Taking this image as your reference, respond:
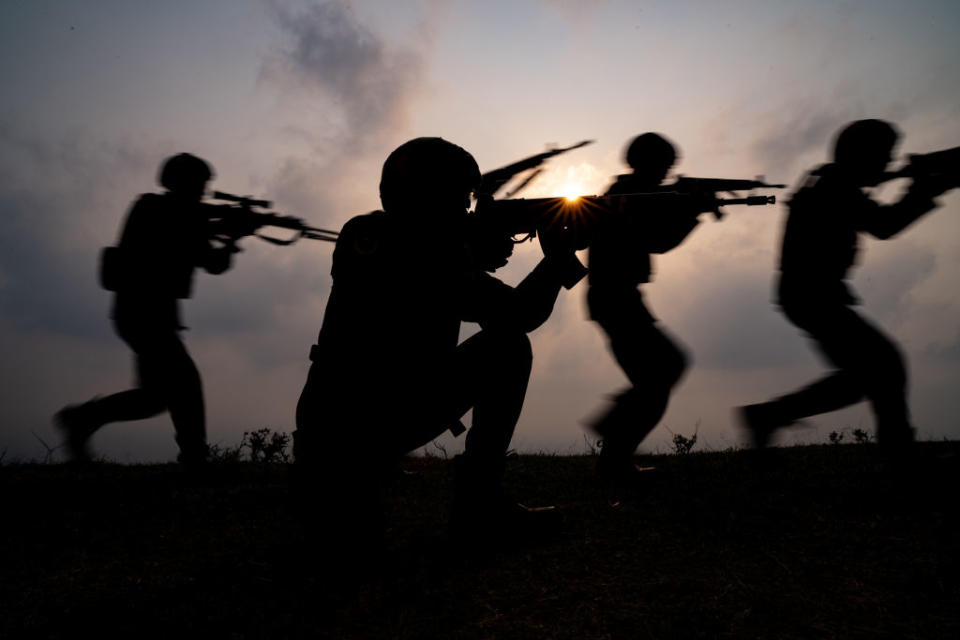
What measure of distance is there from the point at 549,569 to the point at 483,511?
0.42 m

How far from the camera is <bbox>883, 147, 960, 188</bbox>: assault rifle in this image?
4.32 meters

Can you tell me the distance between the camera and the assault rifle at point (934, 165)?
4316 mm

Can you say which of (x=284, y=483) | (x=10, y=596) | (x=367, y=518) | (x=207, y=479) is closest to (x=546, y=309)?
(x=367, y=518)

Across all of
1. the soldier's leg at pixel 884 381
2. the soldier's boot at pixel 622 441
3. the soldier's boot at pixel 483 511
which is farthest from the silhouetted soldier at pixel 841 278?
the soldier's boot at pixel 483 511

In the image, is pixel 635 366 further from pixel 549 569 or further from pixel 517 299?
pixel 549 569

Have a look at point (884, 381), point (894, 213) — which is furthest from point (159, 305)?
point (894, 213)

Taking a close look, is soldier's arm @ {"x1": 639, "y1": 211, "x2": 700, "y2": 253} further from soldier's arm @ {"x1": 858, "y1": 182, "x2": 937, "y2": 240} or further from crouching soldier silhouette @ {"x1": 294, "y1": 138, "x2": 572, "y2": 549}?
crouching soldier silhouette @ {"x1": 294, "y1": 138, "x2": 572, "y2": 549}

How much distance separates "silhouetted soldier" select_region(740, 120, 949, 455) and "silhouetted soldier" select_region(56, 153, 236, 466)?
185 inches

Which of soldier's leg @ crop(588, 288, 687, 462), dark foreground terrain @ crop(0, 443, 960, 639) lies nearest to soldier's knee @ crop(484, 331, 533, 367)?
dark foreground terrain @ crop(0, 443, 960, 639)

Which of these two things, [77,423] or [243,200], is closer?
[77,423]

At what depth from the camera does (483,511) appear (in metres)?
2.79

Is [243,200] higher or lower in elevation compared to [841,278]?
higher

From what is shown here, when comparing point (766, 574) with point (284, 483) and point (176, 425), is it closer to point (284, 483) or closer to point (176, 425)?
point (284, 483)

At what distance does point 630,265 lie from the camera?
4.50 m
